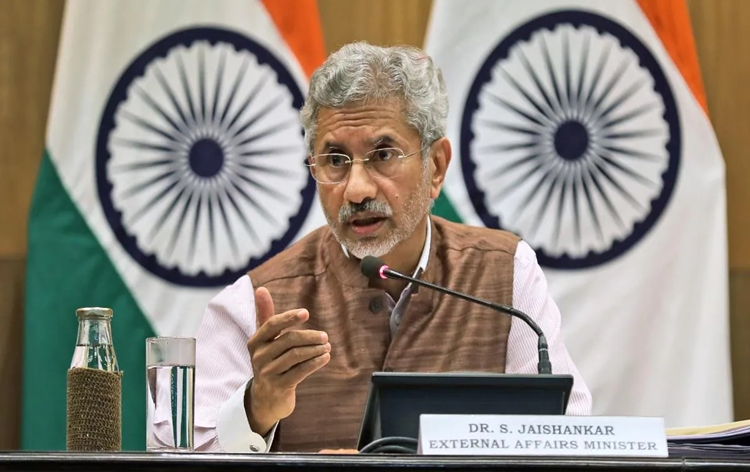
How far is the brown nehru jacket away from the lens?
2.10 m

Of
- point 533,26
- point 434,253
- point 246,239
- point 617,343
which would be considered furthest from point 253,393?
point 533,26

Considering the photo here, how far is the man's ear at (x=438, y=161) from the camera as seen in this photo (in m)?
2.31

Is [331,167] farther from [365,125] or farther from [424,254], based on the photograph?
[424,254]

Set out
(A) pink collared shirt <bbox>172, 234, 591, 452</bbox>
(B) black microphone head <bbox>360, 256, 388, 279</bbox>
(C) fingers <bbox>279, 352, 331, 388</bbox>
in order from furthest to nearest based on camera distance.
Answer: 1. (A) pink collared shirt <bbox>172, 234, 591, 452</bbox>
2. (B) black microphone head <bbox>360, 256, 388, 279</bbox>
3. (C) fingers <bbox>279, 352, 331, 388</bbox>

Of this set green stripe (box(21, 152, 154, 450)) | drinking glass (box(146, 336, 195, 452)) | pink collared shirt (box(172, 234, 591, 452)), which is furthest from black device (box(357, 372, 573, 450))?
green stripe (box(21, 152, 154, 450))

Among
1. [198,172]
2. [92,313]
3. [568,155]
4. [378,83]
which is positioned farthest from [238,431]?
[568,155]

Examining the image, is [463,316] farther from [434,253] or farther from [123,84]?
[123,84]

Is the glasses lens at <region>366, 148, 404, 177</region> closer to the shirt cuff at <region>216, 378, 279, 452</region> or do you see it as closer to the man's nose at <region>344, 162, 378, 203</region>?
the man's nose at <region>344, 162, 378, 203</region>

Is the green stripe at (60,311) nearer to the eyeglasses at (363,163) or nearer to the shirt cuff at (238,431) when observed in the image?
the eyeglasses at (363,163)

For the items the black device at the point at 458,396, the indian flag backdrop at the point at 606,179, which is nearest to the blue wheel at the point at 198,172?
the indian flag backdrop at the point at 606,179

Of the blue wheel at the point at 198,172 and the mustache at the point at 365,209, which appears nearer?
the mustache at the point at 365,209

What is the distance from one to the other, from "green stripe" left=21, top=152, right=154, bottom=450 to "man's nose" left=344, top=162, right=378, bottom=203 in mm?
1035

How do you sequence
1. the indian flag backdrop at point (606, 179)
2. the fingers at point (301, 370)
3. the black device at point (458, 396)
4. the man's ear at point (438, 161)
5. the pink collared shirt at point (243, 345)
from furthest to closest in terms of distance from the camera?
1. the indian flag backdrop at point (606, 179)
2. the man's ear at point (438, 161)
3. the pink collared shirt at point (243, 345)
4. the fingers at point (301, 370)
5. the black device at point (458, 396)

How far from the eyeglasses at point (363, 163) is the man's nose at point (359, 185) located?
0.07 ft
